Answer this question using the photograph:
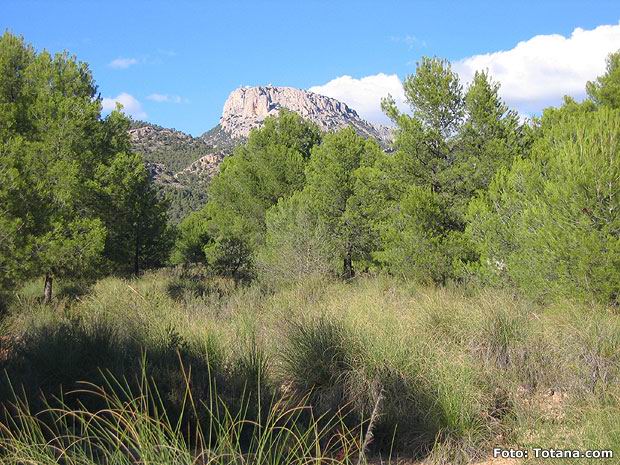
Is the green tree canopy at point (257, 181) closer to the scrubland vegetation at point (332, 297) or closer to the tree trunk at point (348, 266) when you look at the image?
the scrubland vegetation at point (332, 297)

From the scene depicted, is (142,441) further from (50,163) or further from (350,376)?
(50,163)

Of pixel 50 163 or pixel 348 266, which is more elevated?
pixel 50 163

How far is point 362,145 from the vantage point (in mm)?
20781

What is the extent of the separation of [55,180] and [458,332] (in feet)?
39.7

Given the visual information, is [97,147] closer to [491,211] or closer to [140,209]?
[140,209]

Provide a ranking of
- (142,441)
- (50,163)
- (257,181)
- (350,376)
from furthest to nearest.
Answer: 1. (257,181)
2. (50,163)
3. (350,376)
4. (142,441)

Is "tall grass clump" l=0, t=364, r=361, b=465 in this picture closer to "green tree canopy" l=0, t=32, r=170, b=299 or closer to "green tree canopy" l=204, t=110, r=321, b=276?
"green tree canopy" l=0, t=32, r=170, b=299

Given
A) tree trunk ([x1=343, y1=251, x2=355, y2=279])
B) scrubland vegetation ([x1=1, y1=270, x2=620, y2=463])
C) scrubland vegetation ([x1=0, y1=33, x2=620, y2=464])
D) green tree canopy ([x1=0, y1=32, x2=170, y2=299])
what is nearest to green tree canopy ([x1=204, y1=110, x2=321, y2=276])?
scrubland vegetation ([x1=0, y1=33, x2=620, y2=464])

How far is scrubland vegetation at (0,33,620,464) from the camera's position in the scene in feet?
14.0

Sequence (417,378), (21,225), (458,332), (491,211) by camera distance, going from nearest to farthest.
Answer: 1. (417,378)
2. (458,332)
3. (21,225)
4. (491,211)

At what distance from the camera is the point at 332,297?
10773 mm

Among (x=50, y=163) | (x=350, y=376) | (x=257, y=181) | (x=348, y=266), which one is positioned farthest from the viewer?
(x=257, y=181)

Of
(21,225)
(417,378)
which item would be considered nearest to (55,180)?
(21,225)

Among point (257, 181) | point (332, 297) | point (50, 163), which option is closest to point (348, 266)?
point (257, 181)
